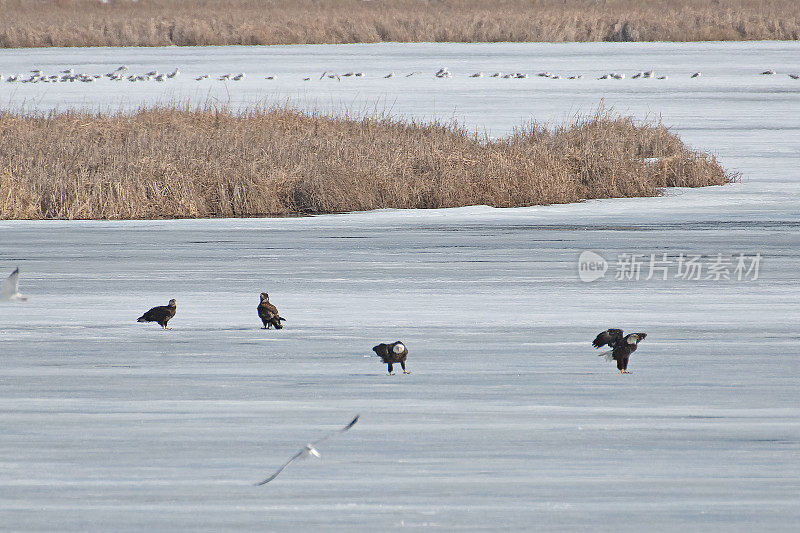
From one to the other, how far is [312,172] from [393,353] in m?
8.49

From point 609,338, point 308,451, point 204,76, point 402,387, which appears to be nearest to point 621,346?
point 609,338

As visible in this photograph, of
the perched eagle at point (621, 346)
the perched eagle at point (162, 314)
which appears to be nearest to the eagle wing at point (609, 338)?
the perched eagle at point (621, 346)

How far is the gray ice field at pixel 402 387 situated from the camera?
475 centimetres

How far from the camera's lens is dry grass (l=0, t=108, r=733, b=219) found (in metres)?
14.3

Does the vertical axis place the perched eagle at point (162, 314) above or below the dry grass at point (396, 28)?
below

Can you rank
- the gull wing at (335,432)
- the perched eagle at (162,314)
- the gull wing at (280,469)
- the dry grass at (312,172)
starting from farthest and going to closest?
1. the dry grass at (312,172)
2. the perched eagle at (162,314)
3. the gull wing at (335,432)
4. the gull wing at (280,469)

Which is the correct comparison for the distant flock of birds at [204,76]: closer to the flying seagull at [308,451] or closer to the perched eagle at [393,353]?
the perched eagle at [393,353]

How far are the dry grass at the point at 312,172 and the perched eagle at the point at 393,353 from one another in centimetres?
779

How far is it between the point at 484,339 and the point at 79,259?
15.1 feet

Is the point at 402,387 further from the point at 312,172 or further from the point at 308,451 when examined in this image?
the point at 312,172
